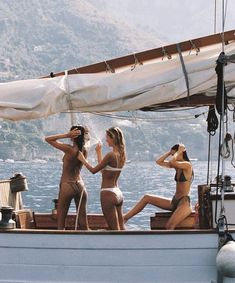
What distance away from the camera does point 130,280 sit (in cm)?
955

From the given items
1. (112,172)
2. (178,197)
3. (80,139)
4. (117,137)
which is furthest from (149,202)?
(80,139)

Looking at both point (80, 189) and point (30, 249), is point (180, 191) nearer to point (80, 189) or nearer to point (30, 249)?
point (80, 189)

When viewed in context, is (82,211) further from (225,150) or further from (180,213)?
(225,150)

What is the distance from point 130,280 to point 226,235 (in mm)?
1369

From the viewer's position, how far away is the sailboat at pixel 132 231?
371 inches

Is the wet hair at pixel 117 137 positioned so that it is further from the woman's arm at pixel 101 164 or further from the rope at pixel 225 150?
the rope at pixel 225 150

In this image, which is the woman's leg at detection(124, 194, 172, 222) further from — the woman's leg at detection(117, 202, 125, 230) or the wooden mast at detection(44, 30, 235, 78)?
the wooden mast at detection(44, 30, 235, 78)

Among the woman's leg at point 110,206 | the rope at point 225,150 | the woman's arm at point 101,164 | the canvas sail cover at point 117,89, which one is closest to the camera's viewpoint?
the rope at point 225,150

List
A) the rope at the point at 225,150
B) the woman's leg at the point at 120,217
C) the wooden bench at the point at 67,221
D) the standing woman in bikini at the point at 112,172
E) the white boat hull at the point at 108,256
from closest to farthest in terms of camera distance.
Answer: the white boat hull at the point at 108,256
the rope at the point at 225,150
the standing woman in bikini at the point at 112,172
the woman's leg at the point at 120,217
the wooden bench at the point at 67,221

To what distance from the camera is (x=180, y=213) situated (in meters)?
10.5

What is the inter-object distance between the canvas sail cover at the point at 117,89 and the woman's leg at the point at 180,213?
1606 mm

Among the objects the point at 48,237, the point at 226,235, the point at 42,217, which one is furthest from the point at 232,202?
the point at 42,217

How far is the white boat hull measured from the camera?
9414 millimetres

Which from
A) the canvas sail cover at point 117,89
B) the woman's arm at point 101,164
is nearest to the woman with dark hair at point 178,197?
the woman's arm at point 101,164
